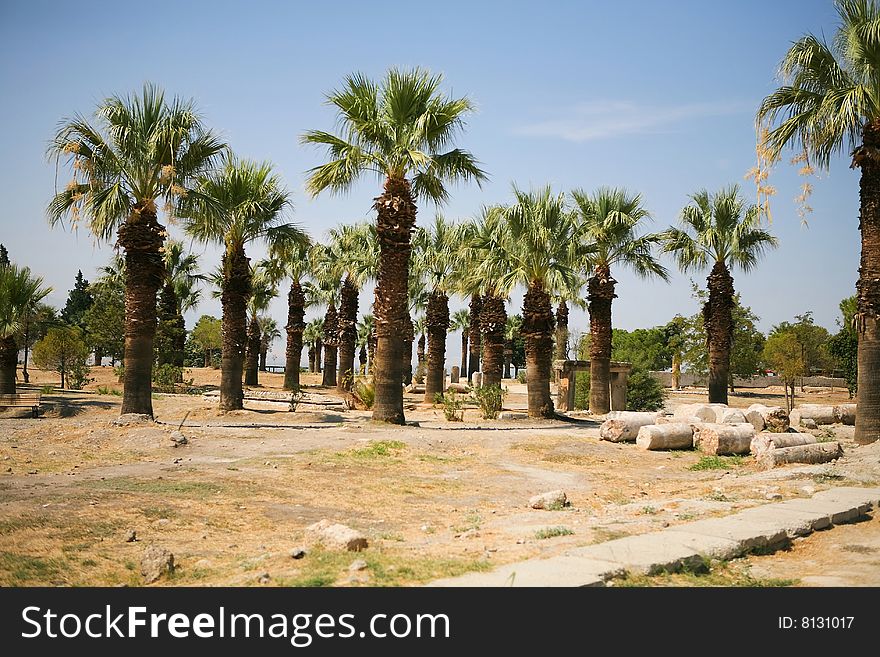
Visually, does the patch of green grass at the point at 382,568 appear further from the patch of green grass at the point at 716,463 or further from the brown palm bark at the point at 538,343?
the brown palm bark at the point at 538,343

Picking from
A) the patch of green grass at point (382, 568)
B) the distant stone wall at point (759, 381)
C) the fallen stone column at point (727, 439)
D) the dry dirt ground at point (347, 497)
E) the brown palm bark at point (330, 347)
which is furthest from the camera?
the distant stone wall at point (759, 381)

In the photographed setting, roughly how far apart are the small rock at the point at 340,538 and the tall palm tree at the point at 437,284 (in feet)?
98.5

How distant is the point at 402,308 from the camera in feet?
74.7

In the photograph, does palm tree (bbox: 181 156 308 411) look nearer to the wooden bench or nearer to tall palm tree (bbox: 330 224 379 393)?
the wooden bench

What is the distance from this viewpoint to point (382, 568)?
6.91 meters

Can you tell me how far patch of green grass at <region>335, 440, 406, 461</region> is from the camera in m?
16.7

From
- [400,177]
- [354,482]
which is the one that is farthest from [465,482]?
[400,177]

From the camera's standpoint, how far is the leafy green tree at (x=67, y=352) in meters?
37.3

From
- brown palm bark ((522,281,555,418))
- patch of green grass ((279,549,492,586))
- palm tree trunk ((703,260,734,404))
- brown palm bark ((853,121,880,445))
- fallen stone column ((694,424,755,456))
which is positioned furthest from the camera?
palm tree trunk ((703,260,734,404))

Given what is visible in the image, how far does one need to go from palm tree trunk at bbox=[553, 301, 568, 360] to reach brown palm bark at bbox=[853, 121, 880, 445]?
79.5ft

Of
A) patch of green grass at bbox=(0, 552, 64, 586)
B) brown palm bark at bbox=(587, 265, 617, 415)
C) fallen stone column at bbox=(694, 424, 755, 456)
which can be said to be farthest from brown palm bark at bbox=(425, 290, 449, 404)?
patch of green grass at bbox=(0, 552, 64, 586)

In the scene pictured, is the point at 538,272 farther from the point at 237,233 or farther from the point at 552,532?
the point at 552,532

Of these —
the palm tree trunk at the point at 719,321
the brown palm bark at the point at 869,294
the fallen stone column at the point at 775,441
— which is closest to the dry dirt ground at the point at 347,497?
the fallen stone column at the point at 775,441
